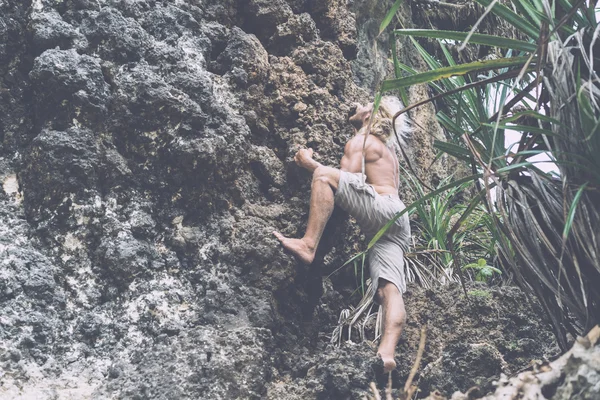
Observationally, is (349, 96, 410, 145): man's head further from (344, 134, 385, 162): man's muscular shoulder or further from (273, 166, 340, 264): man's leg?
(273, 166, 340, 264): man's leg

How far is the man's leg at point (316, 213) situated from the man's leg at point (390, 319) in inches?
18.9

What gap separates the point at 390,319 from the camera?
171 inches

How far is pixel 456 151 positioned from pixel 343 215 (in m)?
1.29

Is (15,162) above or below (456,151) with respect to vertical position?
below

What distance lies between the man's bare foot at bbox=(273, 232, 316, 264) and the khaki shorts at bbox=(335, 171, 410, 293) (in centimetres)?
38

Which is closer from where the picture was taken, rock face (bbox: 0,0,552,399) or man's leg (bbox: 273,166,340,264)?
rock face (bbox: 0,0,552,399)

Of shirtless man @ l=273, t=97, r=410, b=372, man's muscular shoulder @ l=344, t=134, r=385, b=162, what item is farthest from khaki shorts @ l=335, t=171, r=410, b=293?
man's muscular shoulder @ l=344, t=134, r=385, b=162

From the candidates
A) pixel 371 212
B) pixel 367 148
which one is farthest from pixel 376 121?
pixel 371 212

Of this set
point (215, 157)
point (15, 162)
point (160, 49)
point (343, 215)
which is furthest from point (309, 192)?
point (15, 162)

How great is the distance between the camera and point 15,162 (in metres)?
4.05

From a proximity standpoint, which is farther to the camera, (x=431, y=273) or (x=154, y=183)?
(x=431, y=273)

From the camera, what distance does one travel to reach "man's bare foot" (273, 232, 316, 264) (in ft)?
14.2

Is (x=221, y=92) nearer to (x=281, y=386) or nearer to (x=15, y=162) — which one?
(x=15, y=162)

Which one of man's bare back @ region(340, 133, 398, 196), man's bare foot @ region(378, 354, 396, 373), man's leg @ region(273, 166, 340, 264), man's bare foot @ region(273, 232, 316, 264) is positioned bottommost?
man's bare foot @ region(378, 354, 396, 373)
